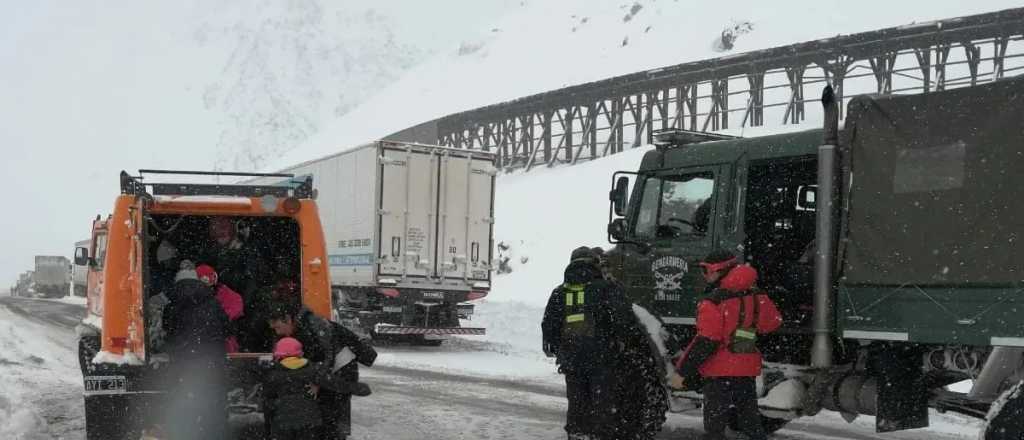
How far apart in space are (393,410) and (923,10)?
38.4 m

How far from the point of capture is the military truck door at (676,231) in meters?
8.59

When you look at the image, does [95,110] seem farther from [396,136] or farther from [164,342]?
[164,342]

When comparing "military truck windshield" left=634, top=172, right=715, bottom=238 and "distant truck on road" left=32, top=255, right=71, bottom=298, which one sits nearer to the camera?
"military truck windshield" left=634, top=172, right=715, bottom=238

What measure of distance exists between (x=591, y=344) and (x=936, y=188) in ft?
8.46

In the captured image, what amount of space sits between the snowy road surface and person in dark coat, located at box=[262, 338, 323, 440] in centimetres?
294

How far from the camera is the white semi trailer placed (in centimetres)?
1805

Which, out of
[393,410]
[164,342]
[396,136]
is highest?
[396,136]

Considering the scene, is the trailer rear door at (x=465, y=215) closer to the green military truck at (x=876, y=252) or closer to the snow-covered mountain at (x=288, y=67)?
the green military truck at (x=876, y=252)

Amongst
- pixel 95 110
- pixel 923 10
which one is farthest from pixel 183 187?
pixel 95 110

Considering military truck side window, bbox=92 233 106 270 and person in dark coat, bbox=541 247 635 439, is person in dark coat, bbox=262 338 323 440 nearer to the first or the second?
person in dark coat, bbox=541 247 635 439

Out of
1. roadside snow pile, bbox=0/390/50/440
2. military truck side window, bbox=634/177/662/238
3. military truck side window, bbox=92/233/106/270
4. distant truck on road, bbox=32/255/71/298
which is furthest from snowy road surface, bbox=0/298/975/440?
distant truck on road, bbox=32/255/71/298

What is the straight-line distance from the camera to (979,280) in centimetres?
627

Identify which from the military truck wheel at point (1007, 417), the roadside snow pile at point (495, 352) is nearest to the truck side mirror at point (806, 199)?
the military truck wheel at point (1007, 417)

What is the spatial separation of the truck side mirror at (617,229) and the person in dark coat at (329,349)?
9.15 feet
